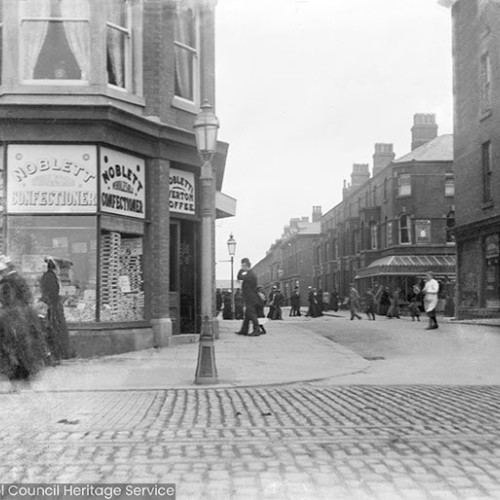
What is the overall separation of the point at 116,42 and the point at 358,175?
4411 cm

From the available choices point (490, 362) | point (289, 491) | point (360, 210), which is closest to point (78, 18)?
point (490, 362)

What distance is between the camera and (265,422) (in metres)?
6.69

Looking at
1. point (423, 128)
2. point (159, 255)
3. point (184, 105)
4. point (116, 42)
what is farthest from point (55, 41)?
point (423, 128)

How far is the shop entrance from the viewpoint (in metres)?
15.1

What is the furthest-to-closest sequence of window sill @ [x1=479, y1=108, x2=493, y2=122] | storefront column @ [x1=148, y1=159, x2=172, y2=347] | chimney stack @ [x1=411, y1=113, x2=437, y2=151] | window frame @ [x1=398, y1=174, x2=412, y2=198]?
chimney stack @ [x1=411, y1=113, x2=437, y2=151], window frame @ [x1=398, y1=174, x2=412, y2=198], window sill @ [x1=479, y1=108, x2=493, y2=122], storefront column @ [x1=148, y1=159, x2=172, y2=347]

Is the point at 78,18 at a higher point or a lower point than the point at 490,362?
higher

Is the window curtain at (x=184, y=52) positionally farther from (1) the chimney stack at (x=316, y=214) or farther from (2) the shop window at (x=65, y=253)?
(1) the chimney stack at (x=316, y=214)

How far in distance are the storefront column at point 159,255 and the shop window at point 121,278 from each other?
26cm

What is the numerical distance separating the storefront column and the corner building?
0.02 metres

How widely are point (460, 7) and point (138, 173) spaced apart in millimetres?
18582

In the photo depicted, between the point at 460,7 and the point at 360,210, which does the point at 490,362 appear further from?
the point at 360,210

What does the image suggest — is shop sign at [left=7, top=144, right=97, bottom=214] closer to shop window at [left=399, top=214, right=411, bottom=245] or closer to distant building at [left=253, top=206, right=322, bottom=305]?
shop window at [left=399, top=214, right=411, bottom=245]

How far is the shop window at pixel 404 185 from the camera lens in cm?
4200

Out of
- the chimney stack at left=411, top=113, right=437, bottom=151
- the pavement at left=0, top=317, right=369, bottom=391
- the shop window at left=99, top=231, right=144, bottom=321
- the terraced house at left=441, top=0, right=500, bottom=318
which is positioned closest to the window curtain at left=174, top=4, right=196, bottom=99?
the shop window at left=99, top=231, right=144, bottom=321
